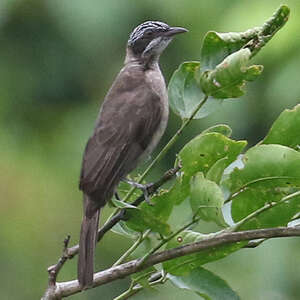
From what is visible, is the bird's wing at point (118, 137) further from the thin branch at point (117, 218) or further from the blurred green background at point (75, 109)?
the blurred green background at point (75, 109)

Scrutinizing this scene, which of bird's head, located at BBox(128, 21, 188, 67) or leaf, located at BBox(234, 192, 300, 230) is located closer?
leaf, located at BBox(234, 192, 300, 230)

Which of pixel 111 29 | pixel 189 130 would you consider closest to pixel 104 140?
pixel 189 130

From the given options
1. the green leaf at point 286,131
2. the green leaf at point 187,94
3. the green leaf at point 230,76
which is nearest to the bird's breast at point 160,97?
the green leaf at point 187,94

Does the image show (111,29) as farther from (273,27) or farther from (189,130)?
(273,27)

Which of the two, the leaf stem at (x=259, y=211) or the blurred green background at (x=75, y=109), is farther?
the blurred green background at (x=75, y=109)

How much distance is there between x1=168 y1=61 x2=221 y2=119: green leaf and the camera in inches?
83.5

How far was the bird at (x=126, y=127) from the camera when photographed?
8.17 ft

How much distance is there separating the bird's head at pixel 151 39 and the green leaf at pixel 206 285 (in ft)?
4.29

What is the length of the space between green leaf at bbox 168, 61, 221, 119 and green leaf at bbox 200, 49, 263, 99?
41 mm

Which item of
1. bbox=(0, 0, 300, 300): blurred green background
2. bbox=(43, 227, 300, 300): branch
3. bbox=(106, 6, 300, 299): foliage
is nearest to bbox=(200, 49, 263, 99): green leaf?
bbox=(106, 6, 300, 299): foliage

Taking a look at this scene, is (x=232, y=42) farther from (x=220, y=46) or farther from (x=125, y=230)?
(x=125, y=230)

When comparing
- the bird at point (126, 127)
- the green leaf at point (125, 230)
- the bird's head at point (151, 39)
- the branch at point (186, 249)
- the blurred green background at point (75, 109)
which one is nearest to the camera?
the branch at point (186, 249)

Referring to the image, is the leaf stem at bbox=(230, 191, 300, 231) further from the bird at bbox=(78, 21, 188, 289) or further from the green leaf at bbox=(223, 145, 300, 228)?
the bird at bbox=(78, 21, 188, 289)

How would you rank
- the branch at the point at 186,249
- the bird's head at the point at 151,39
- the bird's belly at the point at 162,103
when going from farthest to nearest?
the bird's head at the point at 151,39
the bird's belly at the point at 162,103
the branch at the point at 186,249
